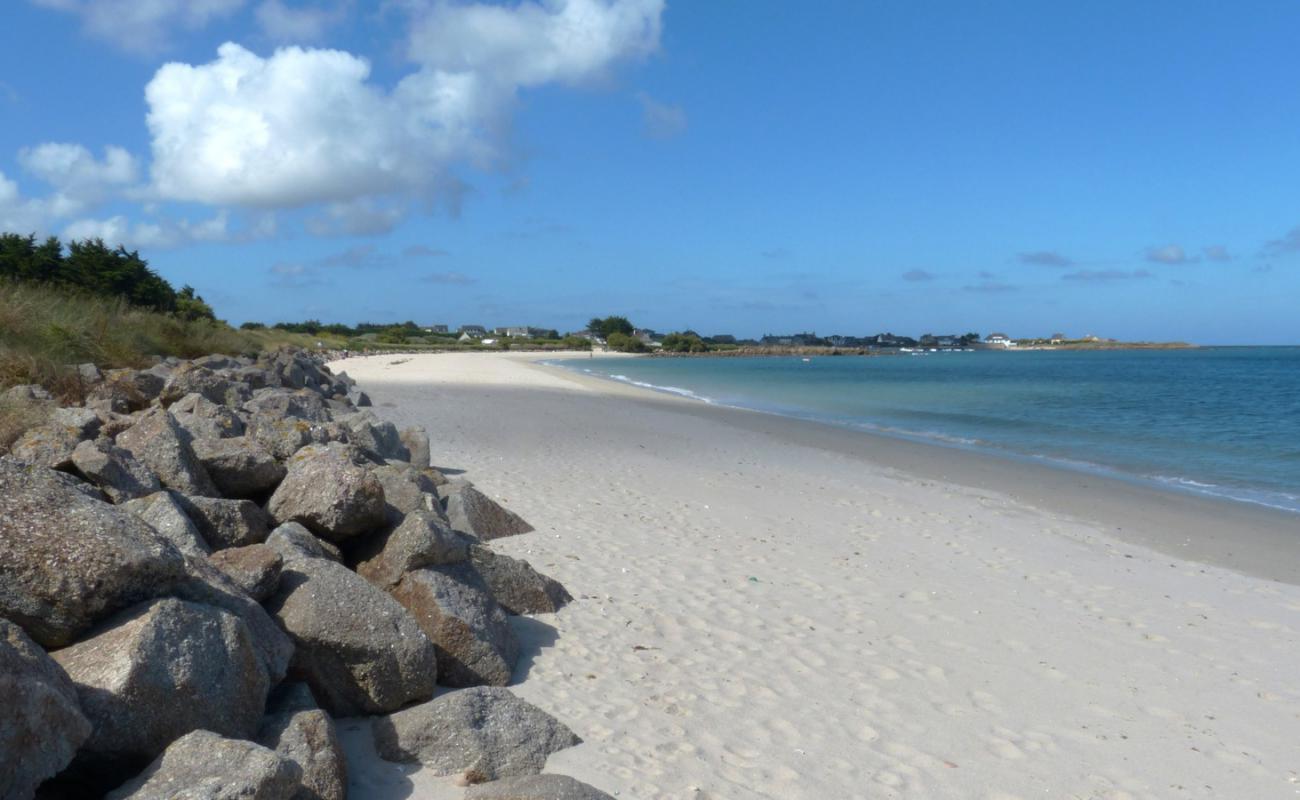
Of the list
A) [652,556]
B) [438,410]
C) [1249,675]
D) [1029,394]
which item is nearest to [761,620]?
[652,556]

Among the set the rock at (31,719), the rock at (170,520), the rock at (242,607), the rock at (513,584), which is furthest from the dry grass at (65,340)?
the rock at (31,719)

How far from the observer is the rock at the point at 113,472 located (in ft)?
18.6

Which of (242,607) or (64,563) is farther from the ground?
(64,563)

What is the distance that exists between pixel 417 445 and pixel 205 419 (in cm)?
338

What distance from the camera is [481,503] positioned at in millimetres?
8789

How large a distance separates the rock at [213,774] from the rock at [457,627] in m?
1.77

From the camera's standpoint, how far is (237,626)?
386cm

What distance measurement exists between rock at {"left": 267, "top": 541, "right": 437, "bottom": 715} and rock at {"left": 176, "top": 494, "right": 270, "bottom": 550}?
37.9 inches

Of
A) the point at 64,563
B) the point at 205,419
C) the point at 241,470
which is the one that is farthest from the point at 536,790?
the point at 205,419

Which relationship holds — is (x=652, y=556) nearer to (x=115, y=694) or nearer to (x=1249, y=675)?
(x=1249, y=675)

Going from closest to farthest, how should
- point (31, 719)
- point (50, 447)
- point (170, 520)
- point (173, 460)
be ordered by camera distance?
point (31, 719)
point (170, 520)
point (50, 447)
point (173, 460)

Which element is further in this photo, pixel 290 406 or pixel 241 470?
pixel 290 406

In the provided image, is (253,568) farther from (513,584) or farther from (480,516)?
(480,516)

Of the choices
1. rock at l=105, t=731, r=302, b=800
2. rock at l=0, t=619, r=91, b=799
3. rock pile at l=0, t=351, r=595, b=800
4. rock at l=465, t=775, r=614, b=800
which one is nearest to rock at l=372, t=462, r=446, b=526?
rock pile at l=0, t=351, r=595, b=800
